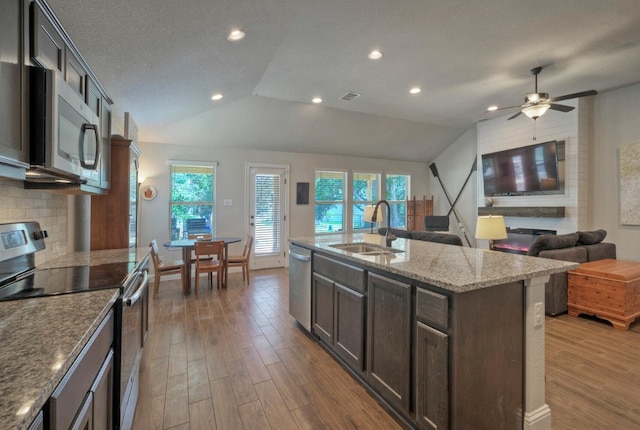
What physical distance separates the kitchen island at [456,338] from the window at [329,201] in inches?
188

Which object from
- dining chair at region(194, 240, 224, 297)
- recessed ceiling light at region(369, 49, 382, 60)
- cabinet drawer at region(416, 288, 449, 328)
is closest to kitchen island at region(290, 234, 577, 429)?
cabinet drawer at region(416, 288, 449, 328)

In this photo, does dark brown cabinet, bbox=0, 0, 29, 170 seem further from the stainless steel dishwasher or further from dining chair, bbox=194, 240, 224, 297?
dining chair, bbox=194, 240, 224, 297

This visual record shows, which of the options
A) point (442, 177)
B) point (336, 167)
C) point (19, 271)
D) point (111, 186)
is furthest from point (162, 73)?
point (442, 177)

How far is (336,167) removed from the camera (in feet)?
22.9

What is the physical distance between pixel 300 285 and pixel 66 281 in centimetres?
194

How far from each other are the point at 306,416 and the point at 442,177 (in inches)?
283

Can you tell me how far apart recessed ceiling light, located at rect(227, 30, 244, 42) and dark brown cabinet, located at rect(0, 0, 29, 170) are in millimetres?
1558

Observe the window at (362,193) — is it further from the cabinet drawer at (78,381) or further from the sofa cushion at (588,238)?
the cabinet drawer at (78,381)

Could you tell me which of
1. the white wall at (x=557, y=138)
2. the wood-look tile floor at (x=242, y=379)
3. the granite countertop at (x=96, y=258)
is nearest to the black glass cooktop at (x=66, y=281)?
the granite countertop at (x=96, y=258)

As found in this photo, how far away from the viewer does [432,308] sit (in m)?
1.57

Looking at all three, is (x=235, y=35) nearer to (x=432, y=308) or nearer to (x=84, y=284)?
(x=84, y=284)

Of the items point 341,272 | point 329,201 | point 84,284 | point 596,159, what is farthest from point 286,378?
point 596,159

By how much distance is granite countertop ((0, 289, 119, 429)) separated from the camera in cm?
63

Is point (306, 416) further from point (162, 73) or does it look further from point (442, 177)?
point (442, 177)
